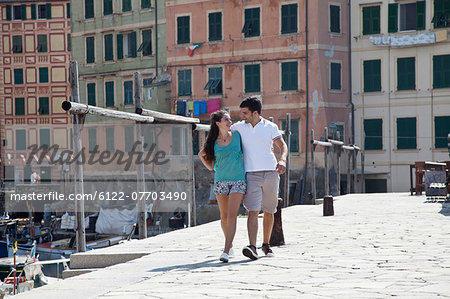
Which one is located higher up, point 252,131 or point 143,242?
point 252,131

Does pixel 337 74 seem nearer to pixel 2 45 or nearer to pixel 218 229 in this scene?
pixel 218 229

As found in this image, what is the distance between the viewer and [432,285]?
5625 mm

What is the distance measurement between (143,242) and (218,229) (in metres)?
1.88

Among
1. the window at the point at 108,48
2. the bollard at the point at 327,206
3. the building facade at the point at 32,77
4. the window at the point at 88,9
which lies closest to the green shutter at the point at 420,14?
the window at the point at 108,48

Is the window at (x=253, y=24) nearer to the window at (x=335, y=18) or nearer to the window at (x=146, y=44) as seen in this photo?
the window at (x=335, y=18)

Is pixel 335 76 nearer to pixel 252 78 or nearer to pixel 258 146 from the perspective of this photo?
pixel 252 78

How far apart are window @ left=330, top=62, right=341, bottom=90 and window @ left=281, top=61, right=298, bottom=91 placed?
1.71 m

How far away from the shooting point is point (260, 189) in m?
7.89

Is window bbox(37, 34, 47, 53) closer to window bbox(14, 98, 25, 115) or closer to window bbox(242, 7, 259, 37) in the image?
window bbox(14, 98, 25, 115)

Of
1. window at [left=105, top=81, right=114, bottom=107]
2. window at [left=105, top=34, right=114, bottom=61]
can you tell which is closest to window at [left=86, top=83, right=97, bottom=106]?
window at [left=105, top=81, right=114, bottom=107]

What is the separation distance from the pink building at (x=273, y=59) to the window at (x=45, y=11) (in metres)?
23.1

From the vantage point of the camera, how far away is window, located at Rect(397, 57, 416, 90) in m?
37.8

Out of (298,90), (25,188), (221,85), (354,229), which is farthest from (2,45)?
(354,229)

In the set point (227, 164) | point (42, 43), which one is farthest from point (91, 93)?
point (227, 164)
